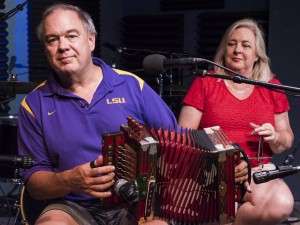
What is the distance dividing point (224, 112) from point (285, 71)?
266cm

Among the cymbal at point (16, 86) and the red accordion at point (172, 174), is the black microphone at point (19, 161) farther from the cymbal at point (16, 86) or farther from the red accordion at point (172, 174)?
the cymbal at point (16, 86)

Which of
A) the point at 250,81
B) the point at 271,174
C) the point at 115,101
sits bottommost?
the point at 271,174

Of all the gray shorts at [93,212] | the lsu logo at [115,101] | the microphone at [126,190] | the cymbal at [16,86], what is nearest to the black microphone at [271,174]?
the microphone at [126,190]

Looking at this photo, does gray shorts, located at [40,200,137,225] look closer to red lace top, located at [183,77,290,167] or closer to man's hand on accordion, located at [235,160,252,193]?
man's hand on accordion, located at [235,160,252,193]

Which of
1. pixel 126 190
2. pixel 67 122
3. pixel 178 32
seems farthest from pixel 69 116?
pixel 178 32

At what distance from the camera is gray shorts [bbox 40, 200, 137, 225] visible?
2.75 meters

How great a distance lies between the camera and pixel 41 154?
280cm

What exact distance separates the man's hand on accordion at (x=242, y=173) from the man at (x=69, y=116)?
1.62 ft

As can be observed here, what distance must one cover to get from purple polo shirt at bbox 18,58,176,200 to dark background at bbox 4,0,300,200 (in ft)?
8.91

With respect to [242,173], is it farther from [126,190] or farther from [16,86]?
[16,86]

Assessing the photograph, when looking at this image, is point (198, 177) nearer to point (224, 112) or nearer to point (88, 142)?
point (88, 142)

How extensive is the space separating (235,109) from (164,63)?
51.2 inches

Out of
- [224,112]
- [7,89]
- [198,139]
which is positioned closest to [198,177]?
[198,139]

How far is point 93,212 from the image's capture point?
283cm
